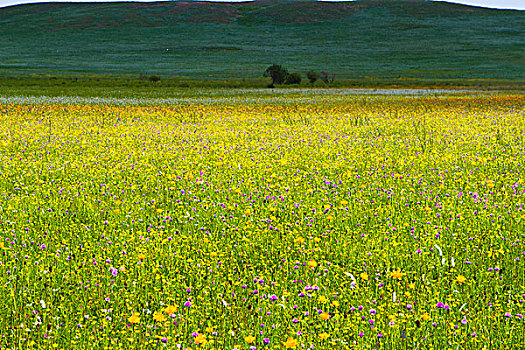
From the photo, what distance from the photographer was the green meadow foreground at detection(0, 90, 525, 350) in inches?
167

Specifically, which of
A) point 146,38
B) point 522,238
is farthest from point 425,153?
point 146,38

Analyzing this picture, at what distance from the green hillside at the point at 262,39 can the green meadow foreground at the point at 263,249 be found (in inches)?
3178

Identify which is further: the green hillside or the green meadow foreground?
the green hillside

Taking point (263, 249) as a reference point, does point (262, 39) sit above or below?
above

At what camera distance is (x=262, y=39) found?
14550 centimetres

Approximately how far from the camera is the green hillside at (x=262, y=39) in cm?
10394

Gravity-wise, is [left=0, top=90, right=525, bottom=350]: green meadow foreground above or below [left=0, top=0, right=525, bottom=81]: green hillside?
below

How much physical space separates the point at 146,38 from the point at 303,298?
14912 cm

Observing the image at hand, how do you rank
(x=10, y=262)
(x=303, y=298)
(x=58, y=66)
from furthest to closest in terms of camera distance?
1. (x=58, y=66)
2. (x=10, y=262)
3. (x=303, y=298)

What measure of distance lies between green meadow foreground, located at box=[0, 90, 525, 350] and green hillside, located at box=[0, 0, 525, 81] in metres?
80.7

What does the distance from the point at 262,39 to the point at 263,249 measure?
144740mm

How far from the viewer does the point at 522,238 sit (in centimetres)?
628

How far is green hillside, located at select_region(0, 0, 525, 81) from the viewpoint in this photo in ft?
341

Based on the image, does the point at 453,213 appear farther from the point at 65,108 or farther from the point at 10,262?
the point at 65,108
